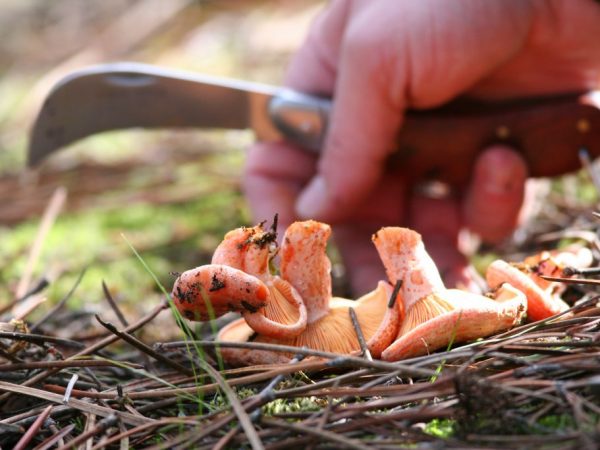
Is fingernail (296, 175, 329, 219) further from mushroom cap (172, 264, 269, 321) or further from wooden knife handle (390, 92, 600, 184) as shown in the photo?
mushroom cap (172, 264, 269, 321)

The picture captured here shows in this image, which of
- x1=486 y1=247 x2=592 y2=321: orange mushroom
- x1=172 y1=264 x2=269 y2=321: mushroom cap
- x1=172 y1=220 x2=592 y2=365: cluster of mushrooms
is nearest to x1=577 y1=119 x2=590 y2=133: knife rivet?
x1=486 y1=247 x2=592 y2=321: orange mushroom

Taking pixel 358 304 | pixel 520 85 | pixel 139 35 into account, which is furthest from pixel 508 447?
pixel 139 35

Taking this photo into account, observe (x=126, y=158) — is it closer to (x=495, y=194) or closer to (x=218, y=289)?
(x=495, y=194)

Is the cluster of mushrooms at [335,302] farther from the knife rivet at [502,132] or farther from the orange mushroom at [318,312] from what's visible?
the knife rivet at [502,132]

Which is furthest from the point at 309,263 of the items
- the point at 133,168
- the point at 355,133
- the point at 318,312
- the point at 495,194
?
the point at 133,168

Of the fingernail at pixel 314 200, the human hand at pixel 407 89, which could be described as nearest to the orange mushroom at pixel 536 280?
the human hand at pixel 407 89
